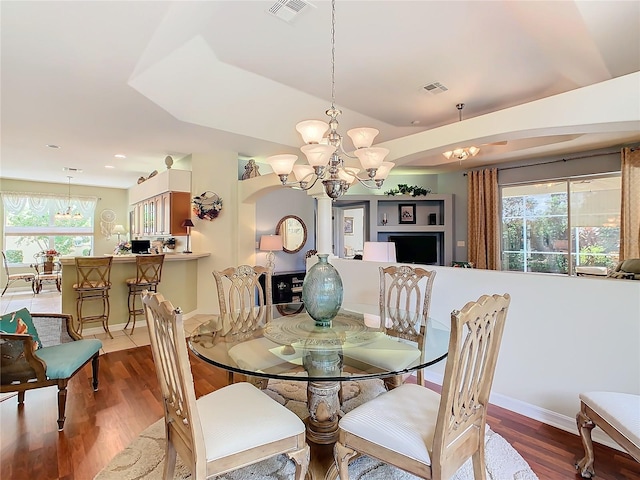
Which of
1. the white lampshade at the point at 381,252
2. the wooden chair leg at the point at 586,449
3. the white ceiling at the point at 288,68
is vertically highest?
the white ceiling at the point at 288,68

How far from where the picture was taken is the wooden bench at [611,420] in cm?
148

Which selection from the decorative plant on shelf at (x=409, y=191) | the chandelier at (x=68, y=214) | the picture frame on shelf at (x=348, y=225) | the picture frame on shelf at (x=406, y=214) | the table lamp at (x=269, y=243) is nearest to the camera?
the table lamp at (x=269, y=243)

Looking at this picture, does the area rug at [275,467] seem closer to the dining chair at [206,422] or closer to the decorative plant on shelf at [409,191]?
→ the dining chair at [206,422]

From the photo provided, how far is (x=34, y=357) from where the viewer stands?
2.19 meters

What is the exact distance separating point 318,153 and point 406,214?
5.25 meters

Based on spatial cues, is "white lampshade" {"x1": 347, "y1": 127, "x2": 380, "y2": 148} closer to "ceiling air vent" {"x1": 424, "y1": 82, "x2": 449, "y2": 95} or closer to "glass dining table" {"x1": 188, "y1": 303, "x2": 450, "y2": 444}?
"glass dining table" {"x1": 188, "y1": 303, "x2": 450, "y2": 444}

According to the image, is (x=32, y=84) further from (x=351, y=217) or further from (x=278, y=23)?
(x=351, y=217)

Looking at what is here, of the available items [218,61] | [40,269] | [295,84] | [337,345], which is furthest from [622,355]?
[40,269]

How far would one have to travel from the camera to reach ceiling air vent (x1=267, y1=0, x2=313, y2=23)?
8.34 ft

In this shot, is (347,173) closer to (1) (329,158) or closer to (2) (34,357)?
(1) (329,158)

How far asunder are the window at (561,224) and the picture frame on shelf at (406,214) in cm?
170

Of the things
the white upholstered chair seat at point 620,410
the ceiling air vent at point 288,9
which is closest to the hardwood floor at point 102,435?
the white upholstered chair seat at point 620,410

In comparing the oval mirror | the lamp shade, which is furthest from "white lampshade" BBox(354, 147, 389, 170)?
the oval mirror

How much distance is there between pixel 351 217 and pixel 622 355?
588 centimetres
